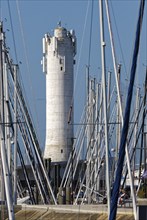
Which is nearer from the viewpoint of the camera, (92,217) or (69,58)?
(92,217)

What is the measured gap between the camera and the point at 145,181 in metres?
46.7

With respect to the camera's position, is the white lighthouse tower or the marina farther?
the white lighthouse tower

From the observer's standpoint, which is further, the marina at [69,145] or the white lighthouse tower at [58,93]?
the white lighthouse tower at [58,93]

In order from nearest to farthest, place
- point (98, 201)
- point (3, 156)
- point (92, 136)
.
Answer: point (3, 156)
point (98, 201)
point (92, 136)

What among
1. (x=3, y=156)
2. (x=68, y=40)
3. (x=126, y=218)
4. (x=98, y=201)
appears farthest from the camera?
(x=68, y=40)

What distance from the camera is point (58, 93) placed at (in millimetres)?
86688

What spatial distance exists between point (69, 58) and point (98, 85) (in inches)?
1168

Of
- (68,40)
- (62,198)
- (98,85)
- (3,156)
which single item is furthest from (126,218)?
(68,40)

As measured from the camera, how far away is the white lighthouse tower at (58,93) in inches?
3410

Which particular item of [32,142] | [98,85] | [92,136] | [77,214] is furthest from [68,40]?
[77,214]

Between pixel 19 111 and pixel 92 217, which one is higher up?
pixel 19 111

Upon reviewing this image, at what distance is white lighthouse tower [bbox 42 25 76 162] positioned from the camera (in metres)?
86.6

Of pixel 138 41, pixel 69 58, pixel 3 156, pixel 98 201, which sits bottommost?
pixel 98 201

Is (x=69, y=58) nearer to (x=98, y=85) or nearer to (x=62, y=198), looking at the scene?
(x=98, y=85)
